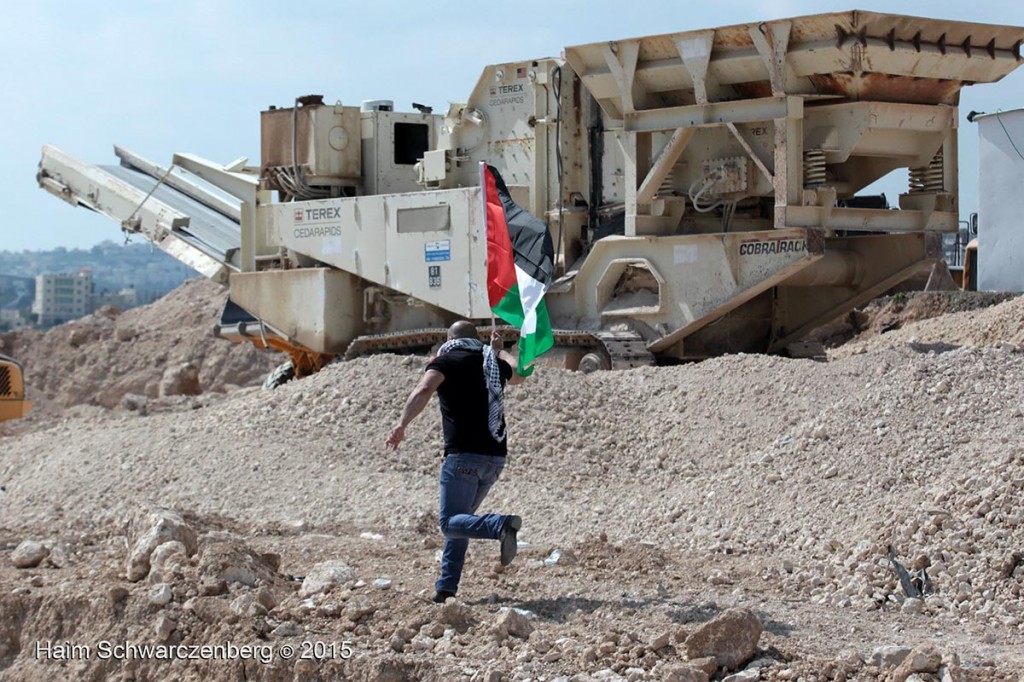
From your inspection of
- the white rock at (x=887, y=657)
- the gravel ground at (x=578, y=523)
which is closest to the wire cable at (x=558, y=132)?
the gravel ground at (x=578, y=523)

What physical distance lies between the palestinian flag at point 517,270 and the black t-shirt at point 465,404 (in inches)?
Answer: 34.0

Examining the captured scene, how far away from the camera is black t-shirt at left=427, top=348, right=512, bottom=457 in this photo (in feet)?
24.6

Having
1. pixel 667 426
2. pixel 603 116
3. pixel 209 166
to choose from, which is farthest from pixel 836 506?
pixel 209 166

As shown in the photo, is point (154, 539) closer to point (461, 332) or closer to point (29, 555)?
point (29, 555)

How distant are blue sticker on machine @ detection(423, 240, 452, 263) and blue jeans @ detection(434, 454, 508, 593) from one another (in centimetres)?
809

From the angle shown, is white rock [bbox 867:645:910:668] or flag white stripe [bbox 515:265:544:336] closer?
white rock [bbox 867:645:910:668]

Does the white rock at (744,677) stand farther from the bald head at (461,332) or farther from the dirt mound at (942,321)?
the dirt mound at (942,321)

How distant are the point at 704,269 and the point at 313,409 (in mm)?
3933

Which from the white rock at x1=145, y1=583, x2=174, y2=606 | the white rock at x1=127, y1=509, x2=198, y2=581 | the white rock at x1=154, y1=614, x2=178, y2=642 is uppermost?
the white rock at x1=127, y1=509, x2=198, y2=581

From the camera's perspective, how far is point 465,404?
753 centimetres

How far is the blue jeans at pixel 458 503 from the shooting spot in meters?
7.39

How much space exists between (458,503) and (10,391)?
934 centimetres

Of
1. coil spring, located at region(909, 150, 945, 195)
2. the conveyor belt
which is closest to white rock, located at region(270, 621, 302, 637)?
coil spring, located at region(909, 150, 945, 195)

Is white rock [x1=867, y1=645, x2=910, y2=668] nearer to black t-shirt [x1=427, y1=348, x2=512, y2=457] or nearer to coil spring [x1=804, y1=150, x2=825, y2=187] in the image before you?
black t-shirt [x1=427, y1=348, x2=512, y2=457]
